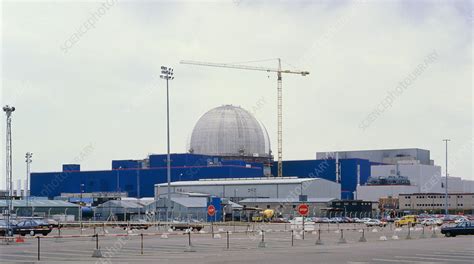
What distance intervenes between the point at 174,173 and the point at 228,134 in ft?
45.6

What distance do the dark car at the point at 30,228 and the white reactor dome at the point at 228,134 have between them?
333ft

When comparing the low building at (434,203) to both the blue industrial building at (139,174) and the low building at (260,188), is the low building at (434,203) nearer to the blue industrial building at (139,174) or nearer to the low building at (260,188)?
the low building at (260,188)

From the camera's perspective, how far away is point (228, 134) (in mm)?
162625

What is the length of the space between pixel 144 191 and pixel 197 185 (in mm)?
17909

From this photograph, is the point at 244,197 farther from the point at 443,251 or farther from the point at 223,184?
the point at 443,251

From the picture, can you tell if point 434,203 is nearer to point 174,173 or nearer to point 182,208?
point 174,173

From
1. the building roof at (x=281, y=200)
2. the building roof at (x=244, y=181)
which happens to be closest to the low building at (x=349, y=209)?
the building roof at (x=281, y=200)

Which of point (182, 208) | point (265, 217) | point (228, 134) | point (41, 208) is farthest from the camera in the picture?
point (228, 134)

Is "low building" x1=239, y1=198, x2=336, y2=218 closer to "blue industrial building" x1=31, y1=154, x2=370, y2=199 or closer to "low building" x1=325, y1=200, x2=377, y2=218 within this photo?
"low building" x1=325, y1=200, x2=377, y2=218

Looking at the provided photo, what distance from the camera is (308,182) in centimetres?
13712

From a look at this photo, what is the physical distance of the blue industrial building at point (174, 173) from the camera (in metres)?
A: 156

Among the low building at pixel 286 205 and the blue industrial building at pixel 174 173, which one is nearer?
the low building at pixel 286 205

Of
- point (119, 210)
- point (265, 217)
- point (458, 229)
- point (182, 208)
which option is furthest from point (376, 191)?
point (458, 229)

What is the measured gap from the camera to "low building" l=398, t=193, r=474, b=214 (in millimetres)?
147375
